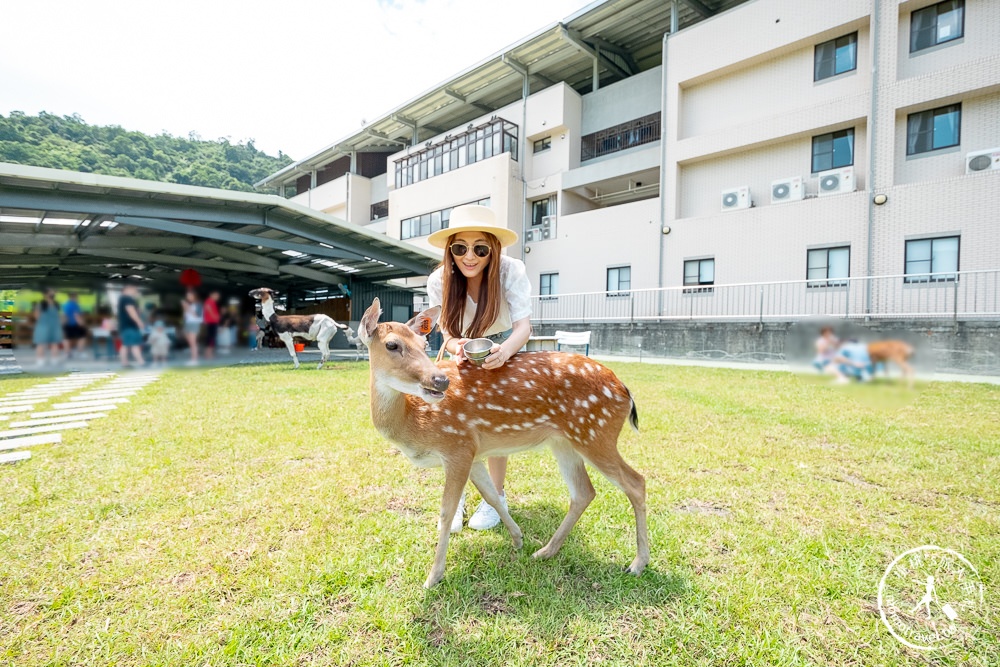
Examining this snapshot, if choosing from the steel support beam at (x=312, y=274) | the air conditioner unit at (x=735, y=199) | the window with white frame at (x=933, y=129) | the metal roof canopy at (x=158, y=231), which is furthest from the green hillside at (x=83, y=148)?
the window with white frame at (x=933, y=129)

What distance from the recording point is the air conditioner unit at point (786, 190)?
16828 millimetres

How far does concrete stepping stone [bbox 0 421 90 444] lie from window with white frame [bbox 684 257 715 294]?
19218mm

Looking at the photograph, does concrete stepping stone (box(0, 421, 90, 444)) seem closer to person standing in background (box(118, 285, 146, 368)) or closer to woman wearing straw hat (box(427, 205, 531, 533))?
person standing in background (box(118, 285, 146, 368))

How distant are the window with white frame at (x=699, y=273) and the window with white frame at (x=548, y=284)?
722cm

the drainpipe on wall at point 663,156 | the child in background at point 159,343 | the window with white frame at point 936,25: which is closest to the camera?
the child in background at point 159,343

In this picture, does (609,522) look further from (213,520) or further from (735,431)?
(735,431)

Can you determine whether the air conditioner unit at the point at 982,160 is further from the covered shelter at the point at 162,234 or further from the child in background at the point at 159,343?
the child in background at the point at 159,343

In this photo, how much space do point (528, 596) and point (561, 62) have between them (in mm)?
28831

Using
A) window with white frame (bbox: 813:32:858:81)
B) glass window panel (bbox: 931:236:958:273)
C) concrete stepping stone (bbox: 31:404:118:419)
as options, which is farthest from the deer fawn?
window with white frame (bbox: 813:32:858:81)

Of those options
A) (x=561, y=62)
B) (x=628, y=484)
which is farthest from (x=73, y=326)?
(x=561, y=62)

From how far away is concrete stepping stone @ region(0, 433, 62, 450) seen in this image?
4930 millimetres

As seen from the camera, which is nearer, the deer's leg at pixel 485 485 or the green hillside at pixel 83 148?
the deer's leg at pixel 485 485

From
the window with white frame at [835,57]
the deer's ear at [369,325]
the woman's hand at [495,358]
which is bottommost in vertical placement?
the woman's hand at [495,358]

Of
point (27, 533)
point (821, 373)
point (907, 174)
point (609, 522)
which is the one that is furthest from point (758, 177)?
point (27, 533)
